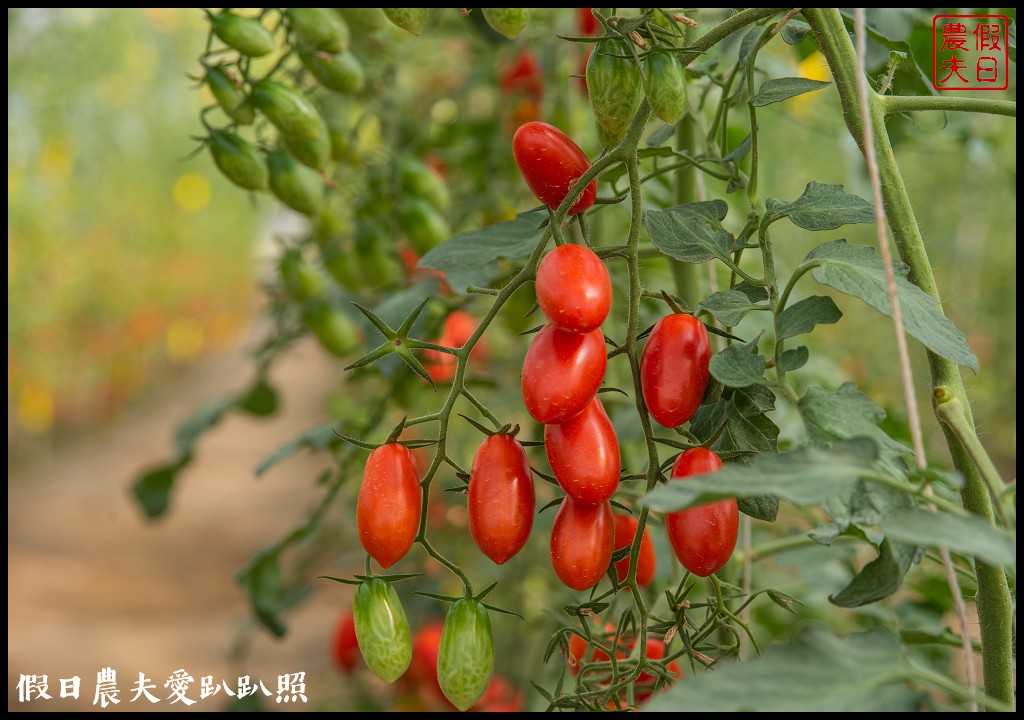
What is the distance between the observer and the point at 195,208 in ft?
18.0

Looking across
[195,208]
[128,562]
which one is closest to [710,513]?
[128,562]

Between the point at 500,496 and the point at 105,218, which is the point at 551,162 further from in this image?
the point at 105,218

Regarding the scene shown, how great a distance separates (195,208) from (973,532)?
5.62 metres

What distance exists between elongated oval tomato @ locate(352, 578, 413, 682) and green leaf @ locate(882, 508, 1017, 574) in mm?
260

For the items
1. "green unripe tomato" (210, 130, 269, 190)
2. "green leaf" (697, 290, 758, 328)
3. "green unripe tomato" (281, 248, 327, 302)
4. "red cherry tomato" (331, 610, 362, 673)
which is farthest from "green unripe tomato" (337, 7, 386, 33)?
"red cherry tomato" (331, 610, 362, 673)

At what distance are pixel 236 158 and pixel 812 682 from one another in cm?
59

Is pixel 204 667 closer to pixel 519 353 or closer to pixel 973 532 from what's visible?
pixel 519 353

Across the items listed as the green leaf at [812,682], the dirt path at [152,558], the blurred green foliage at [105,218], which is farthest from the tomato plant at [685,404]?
the blurred green foliage at [105,218]

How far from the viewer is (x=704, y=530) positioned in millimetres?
456

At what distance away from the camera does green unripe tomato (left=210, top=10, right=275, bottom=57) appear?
27.8 inches

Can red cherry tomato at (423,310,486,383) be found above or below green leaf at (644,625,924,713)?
above

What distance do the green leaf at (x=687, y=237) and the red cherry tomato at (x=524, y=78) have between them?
97 centimetres

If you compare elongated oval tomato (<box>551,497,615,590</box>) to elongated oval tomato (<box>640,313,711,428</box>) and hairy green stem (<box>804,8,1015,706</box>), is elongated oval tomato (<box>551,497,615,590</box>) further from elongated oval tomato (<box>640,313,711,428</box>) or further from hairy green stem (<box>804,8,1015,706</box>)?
hairy green stem (<box>804,8,1015,706</box>)

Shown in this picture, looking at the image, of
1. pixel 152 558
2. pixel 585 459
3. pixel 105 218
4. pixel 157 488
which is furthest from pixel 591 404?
pixel 105 218
